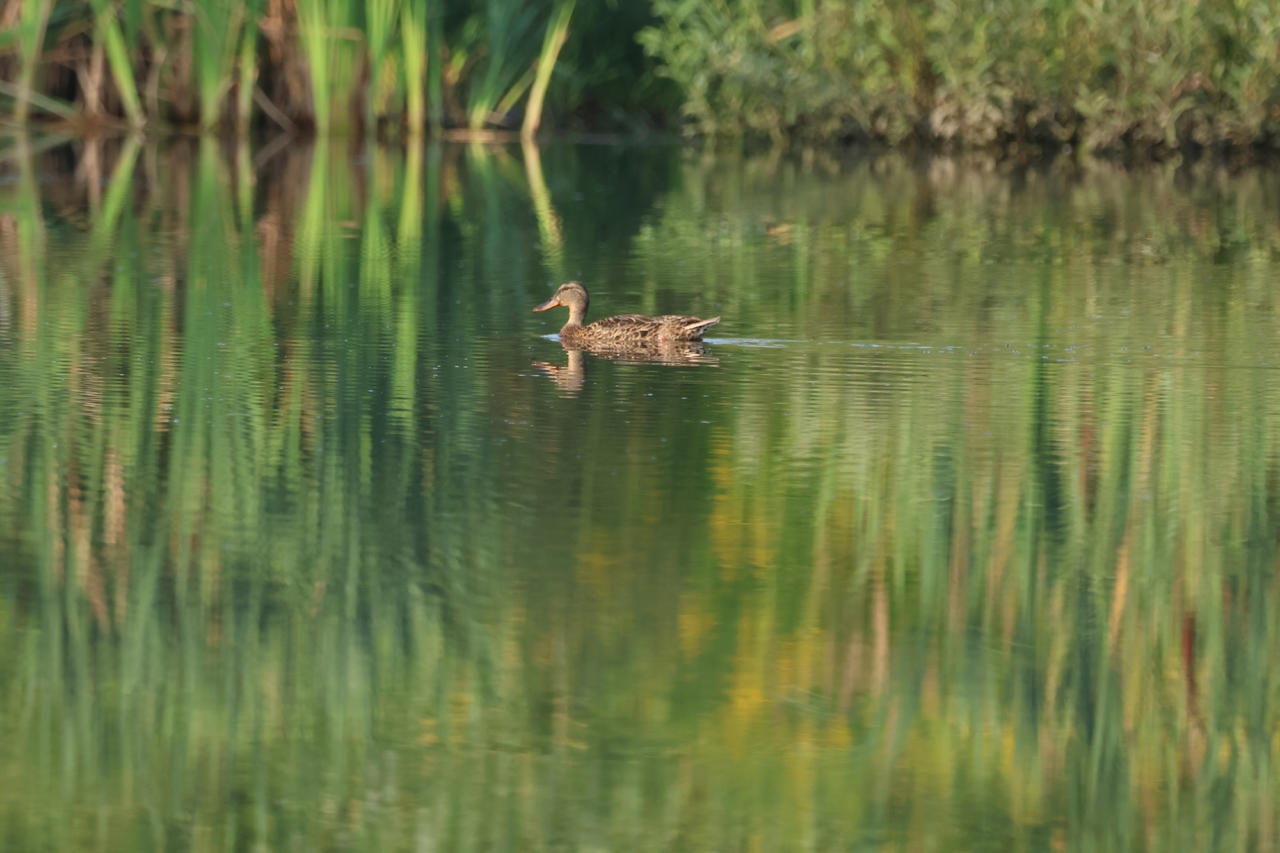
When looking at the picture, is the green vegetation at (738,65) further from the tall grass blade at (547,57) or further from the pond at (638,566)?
the pond at (638,566)

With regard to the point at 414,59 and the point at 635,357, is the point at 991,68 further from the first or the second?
the point at 635,357

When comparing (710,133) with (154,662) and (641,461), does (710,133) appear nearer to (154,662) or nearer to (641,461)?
(641,461)

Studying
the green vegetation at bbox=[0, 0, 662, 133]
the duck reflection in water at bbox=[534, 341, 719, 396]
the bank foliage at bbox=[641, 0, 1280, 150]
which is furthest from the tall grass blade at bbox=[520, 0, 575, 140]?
the duck reflection in water at bbox=[534, 341, 719, 396]

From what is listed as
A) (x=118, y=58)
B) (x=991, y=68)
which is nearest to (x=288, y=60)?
(x=118, y=58)

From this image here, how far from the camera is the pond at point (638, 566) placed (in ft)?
16.3

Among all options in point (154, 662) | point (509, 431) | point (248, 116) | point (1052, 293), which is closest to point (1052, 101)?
point (248, 116)

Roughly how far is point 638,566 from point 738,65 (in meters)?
21.4

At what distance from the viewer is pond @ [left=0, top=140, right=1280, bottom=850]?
497 cm

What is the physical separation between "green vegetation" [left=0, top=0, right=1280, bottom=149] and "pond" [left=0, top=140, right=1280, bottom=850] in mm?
12314

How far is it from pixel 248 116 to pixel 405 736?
76.5ft

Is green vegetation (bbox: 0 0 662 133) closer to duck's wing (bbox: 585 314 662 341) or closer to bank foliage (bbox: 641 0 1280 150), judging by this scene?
bank foliage (bbox: 641 0 1280 150)

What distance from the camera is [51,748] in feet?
16.9

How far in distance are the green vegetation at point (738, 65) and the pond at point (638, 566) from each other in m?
12.3

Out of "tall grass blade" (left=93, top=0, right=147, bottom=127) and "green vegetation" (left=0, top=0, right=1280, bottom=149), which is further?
"green vegetation" (left=0, top=0, right=1280, bottom=149)
